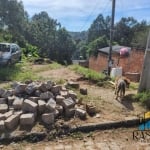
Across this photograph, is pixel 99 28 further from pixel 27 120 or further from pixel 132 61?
pixel 27 120

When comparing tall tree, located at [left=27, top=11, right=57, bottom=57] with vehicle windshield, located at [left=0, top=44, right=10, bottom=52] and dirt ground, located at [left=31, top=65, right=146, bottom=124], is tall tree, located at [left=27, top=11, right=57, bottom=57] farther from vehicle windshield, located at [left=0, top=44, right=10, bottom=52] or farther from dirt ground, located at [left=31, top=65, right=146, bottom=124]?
dirt ground, located at [left=31, top=65, right=146, bottom=124]

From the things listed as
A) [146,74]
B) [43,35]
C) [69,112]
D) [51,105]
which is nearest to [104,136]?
[69,112]

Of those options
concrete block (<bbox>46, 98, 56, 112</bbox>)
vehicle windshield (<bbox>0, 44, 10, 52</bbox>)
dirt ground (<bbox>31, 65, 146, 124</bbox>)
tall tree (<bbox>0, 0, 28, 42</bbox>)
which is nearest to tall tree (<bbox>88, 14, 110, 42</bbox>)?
tall tree (<bbox>0, 0, 28, 42</bbox>)

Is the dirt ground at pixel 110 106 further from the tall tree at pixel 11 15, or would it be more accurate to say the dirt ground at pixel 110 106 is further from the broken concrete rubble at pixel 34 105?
the tall tree at pixel 11 15

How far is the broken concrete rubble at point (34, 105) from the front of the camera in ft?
19.9

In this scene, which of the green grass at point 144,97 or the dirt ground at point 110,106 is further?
the green grass at point 144,97

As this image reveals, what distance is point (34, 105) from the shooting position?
637cm

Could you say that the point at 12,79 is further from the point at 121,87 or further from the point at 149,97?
the point at 149,97

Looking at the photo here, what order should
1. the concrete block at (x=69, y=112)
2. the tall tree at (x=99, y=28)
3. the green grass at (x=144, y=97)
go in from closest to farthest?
the concrete block at (x=69, y=112)
the green grass at (x=144, y=97)
the tall tree at (x=99, y=28)

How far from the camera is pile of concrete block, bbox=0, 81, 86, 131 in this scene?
19.9 ft

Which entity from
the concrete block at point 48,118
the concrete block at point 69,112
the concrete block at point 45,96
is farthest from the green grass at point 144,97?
the concrete block at point 48,118

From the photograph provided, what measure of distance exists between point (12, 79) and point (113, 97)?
15.9ft

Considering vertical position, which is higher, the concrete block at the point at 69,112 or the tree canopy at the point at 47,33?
the tree canopy at the point at 47,33

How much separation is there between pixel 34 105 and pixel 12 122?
69 centimetres
